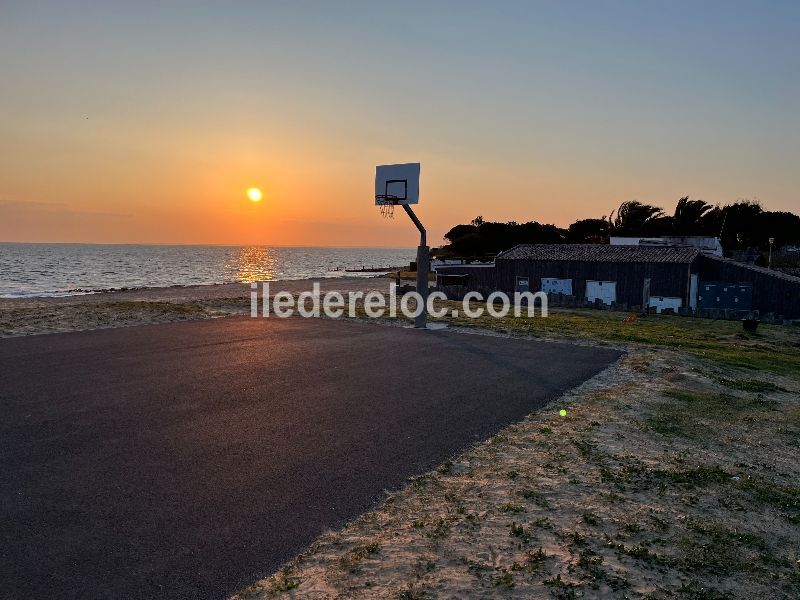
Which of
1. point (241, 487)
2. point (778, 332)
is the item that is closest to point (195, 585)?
point (241, 487)

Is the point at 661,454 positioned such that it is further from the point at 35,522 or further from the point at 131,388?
the point at 131,388

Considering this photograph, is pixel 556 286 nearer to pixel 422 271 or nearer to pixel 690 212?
pixel 422 271

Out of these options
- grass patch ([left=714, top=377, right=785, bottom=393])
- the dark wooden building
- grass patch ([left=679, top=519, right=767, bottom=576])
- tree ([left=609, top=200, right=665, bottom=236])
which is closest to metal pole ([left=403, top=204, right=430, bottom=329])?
grass patch ([left=714, top=377, right=785, bottom=393])

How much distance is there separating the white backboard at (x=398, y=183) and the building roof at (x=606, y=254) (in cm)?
1620

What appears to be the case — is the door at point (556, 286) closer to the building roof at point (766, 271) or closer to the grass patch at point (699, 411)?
the building roof at point (766, 271)

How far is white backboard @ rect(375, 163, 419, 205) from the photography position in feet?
85.4

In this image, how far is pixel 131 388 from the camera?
504 inches

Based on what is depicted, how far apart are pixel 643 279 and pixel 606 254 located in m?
3.36

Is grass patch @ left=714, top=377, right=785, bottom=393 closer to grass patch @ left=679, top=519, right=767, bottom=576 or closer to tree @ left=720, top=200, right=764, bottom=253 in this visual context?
grass patch @ left=679, top=519, right=767, bottom=576

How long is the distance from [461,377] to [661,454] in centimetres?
664

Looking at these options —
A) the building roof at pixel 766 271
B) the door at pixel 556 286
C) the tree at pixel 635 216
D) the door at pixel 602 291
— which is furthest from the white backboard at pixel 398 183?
the tree at pixel 635 216

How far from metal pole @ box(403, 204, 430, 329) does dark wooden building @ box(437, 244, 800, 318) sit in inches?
627

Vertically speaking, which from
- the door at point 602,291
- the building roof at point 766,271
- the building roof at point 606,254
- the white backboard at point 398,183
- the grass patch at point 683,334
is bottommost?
the grass patch at point 683,334

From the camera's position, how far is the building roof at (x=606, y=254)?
3486 centimetres
